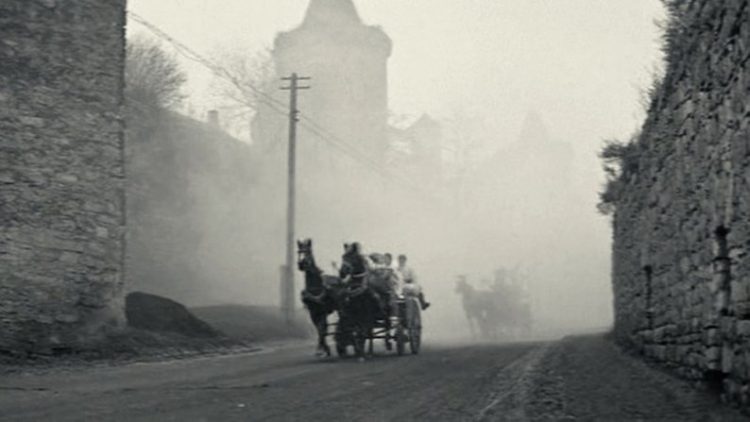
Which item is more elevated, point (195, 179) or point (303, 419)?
point (195, 179)

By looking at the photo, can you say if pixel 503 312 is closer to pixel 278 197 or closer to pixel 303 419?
pixel 278 197

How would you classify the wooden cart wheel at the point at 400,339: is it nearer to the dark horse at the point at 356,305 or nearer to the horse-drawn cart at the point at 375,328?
the horse-drawn cart at the point at 375,328

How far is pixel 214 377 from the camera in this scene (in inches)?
474

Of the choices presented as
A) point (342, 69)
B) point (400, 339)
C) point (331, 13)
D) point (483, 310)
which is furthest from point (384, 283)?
point (331, 13)

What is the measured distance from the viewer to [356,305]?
16594 millimetres

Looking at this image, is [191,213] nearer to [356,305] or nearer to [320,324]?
[320,324]

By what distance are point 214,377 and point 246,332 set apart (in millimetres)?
14631

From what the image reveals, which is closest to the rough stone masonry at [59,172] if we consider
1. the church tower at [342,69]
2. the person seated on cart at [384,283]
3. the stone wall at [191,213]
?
the person seated on cart at [384,283]

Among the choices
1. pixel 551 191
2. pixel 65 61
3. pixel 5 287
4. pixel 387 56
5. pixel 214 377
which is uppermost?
pixel 387 56

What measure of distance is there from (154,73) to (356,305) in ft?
Result: 88.1

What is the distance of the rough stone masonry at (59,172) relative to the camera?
16.5 meters

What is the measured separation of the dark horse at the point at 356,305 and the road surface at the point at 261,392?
5.70 feet

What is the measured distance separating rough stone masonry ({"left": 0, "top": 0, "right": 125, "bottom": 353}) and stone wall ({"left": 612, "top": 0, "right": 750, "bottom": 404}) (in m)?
10.0

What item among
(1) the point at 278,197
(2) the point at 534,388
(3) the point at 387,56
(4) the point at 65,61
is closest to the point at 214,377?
(2) the point at 534,388
